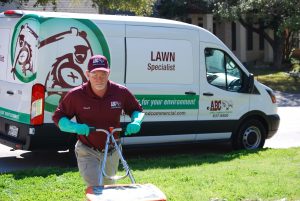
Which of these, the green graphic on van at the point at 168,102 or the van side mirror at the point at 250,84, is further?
the van side mirror at the point at 250,84

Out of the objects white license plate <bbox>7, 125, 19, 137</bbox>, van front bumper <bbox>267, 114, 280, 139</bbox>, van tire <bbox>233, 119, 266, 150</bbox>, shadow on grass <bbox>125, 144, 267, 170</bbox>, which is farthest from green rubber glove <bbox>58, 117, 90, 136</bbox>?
van front bumper <bbox>267, 114, 280, 139</bbox>

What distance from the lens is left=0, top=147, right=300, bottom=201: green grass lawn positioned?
6.44 meters

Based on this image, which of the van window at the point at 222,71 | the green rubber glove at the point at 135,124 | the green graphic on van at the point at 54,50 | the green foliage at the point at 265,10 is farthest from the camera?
the green foliage at the point at 265,10

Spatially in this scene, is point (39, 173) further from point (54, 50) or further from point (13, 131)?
point (54, 50)

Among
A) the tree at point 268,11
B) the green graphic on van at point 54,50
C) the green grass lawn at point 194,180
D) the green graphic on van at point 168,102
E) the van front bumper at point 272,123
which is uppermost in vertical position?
the tree at point 268,11

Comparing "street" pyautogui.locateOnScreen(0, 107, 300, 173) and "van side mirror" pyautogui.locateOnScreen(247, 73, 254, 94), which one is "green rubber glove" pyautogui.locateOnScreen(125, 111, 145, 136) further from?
"van side mirror" pyautogui.locateOnScreen(247, 73, 254, 94)

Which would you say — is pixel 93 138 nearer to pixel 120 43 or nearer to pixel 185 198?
pixel 185 198

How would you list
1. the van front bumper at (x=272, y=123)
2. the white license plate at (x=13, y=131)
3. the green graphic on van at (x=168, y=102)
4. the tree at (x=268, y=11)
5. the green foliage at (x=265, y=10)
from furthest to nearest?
the green foliage at (x=265, y=10)
the tree at (x=268, y=11)
the van front bumper at (x=272, y=123)
the green graphic on van at (x=168, y=102)
the white license plate at (x=13, y=131)

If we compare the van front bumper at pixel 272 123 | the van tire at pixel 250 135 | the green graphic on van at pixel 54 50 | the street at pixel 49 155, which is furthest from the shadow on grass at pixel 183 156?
the green graphic on van at pixel 54 50

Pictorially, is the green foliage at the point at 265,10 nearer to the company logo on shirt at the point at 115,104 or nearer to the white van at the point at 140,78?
the white van at the point at 140,78

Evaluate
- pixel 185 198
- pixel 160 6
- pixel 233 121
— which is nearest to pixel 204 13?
pixel 160 6

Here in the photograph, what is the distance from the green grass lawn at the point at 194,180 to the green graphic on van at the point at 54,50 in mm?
1354

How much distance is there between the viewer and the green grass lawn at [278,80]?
1043 inches

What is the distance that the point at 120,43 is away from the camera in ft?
29.4
